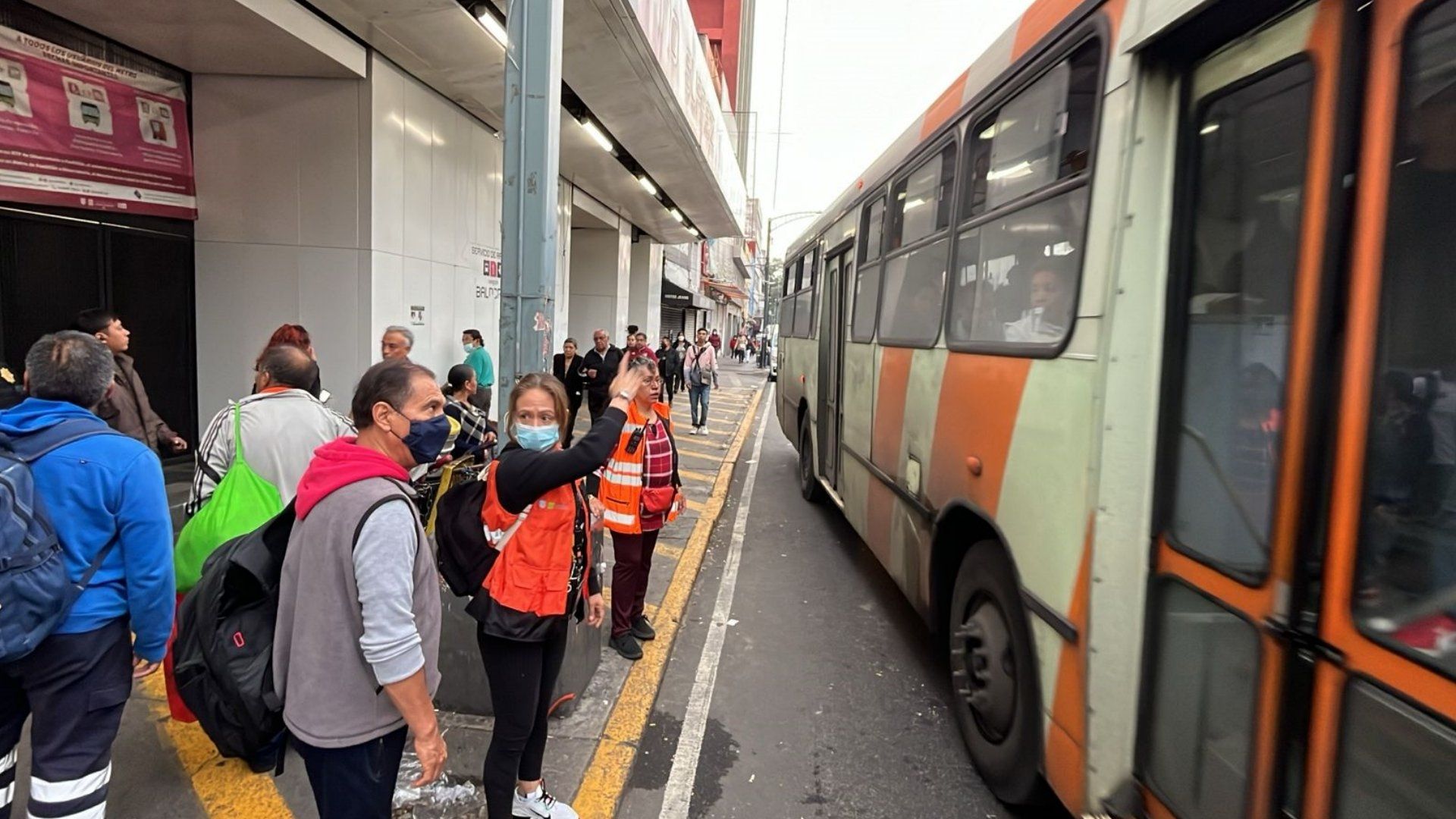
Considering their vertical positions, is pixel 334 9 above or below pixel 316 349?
above

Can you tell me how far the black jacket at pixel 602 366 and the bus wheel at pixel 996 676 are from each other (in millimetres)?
6319

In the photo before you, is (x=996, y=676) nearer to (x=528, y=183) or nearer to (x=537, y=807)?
(x=537, y=807)

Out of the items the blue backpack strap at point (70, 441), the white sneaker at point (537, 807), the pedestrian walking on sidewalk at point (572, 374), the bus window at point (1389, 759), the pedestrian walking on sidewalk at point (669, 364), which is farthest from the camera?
the pedestrian walking on sidewalk at point (669, 364)

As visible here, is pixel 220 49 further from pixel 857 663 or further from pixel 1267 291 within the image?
pixel 1267 291

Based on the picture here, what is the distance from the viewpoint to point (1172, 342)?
7.29ft

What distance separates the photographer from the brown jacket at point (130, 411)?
4.53m

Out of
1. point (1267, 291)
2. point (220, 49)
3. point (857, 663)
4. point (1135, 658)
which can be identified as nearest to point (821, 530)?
point (857, 663)

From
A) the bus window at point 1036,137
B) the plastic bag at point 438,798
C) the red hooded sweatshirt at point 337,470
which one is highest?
the bus window at point 1036,137

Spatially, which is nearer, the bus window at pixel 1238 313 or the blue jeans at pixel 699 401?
the bus window at pixel 1238 313

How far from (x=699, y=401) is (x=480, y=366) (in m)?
5.17

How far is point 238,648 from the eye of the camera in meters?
1.94

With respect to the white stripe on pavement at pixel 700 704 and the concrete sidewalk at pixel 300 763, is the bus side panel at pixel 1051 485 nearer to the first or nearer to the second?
the white stripe on pavement at pixel 700 704

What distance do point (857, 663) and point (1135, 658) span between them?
2.50 m

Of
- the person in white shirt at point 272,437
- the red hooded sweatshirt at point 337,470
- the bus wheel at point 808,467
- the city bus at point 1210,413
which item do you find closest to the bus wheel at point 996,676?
the city bus at point 1210,413
